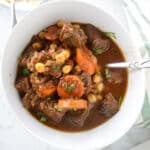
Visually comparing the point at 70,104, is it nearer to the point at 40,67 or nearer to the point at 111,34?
the point at 40,67

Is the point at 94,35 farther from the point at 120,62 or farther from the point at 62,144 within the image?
A: the point at 62,144

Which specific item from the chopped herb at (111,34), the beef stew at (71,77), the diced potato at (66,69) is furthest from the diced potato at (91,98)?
the chopped herb at (111,34)

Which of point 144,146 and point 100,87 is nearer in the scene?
point 100,87

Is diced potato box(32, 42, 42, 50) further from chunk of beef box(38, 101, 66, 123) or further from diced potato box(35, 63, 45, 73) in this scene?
chunk of beef box(38, 101, 66, 123)

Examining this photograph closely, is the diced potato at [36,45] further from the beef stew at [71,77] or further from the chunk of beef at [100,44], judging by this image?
the chunk of beef at [100,44]

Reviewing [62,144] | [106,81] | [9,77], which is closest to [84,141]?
[62,144]

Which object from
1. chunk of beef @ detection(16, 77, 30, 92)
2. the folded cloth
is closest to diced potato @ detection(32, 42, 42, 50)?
chunk of beef @ detection(16, 77, 30, 92)

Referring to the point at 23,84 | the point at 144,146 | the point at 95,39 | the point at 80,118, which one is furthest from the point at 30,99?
the point at 144,146
